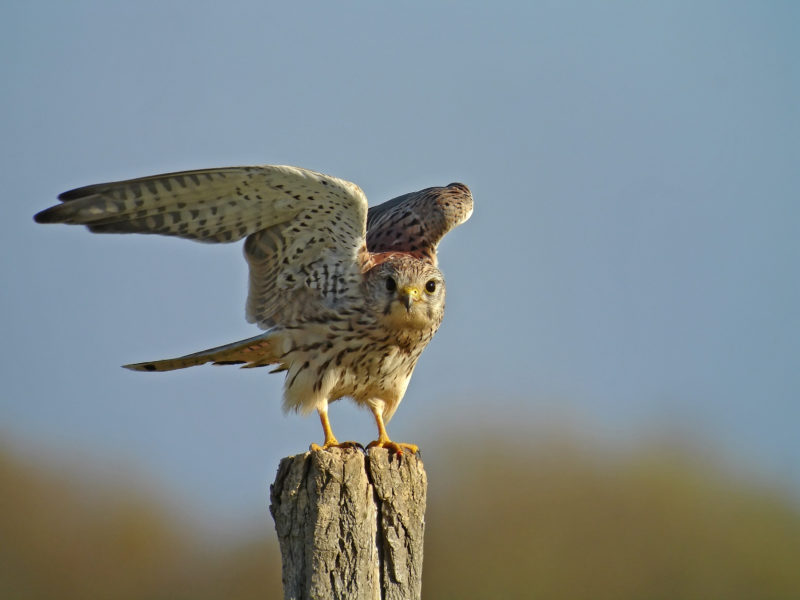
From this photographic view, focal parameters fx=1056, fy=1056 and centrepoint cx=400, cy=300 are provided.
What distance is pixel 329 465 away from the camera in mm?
3588

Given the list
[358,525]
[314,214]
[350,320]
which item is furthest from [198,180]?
[358,525]

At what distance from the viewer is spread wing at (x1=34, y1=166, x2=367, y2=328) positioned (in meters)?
4.40

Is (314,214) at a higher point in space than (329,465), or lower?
higher

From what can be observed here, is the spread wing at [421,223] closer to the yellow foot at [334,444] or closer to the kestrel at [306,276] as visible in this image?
the kestrel at [306,276]

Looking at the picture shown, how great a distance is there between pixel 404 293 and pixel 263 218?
720mm

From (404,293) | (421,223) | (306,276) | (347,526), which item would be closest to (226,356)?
(306,276)

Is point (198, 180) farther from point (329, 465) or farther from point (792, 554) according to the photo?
point (792, 554)

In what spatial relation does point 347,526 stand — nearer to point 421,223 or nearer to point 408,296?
point 408,296

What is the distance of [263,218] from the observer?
474cm

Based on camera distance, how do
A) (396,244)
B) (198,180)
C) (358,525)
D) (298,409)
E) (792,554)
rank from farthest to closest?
(792,554), (396,244), (298,409), (198,180), (358,525)

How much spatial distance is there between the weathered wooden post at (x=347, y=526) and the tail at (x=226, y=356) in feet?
3.98

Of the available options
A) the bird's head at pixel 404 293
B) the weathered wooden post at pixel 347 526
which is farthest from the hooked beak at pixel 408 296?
the weathered wooden post at pixel 347 526

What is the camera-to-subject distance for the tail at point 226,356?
4836mm

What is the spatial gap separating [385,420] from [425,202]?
4.17 feet
